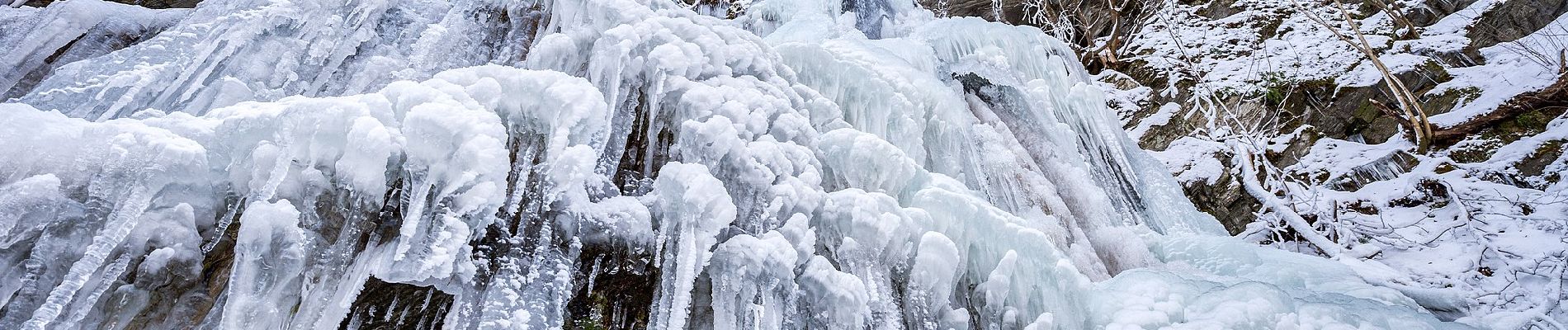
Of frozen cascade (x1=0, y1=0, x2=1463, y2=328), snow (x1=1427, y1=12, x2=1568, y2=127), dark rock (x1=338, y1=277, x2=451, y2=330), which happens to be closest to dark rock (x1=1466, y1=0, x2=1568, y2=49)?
snow (x1=1427, y1=12, x2=1568, y2=127)

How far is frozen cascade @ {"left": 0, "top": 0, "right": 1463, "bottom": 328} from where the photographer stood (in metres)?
1.71

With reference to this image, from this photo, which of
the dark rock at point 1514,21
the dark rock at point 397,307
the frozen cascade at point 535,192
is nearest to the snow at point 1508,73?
the dark rock at point 1514,21

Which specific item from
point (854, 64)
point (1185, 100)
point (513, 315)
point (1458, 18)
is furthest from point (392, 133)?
point (1458, 18)

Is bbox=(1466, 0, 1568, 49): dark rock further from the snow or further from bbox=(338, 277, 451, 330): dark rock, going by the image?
bbox=(338, 277, 451, 330): dark rock

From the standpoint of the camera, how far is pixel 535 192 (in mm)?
2207

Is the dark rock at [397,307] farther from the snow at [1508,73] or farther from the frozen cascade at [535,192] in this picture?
the snow at [1508,73]

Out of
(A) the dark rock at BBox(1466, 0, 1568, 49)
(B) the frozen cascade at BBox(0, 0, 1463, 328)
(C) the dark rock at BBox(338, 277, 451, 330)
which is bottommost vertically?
(C) the dark rock at BBox(338, 277, 451, 330)

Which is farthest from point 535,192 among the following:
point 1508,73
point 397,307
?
point 1508,73

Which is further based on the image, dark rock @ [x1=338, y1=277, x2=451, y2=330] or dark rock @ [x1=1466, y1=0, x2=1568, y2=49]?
dark rock @ [x1=1466, y1=0, x2=1568, y2=49]

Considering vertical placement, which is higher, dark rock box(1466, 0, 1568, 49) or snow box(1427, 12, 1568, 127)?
dark rock box(1466, 0, 1568, 49)

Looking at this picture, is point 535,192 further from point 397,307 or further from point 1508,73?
point 1508,73

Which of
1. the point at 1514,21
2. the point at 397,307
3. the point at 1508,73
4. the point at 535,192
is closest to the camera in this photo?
the point at 397,307

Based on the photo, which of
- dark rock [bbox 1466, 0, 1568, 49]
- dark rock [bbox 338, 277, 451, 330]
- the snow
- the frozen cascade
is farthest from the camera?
dark rock [bbox 1466, 0, 1568, 49]

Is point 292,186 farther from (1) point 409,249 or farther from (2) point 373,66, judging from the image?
(2) point 373,66
